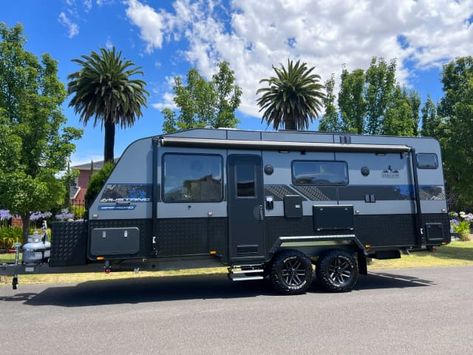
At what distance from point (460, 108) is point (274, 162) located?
481 inches

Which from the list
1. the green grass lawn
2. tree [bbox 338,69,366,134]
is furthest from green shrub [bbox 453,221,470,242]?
tree [bbox 338,69,366,134]

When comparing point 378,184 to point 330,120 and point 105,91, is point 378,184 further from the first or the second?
point 105,91

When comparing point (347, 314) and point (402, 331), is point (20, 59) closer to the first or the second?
point (347, 314)

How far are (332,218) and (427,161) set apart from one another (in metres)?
2.87

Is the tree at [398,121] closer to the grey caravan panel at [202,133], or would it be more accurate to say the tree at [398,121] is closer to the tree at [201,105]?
the tree at [201,105]

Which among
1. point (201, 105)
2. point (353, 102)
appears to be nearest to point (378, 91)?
point (353, 102)

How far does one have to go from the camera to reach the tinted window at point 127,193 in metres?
7.75

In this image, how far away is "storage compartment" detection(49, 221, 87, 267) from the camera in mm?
7609

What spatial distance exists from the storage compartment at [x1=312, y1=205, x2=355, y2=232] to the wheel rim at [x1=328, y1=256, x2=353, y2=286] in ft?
2.23

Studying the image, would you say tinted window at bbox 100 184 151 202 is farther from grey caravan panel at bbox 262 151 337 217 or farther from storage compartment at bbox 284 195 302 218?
storage compartment at bbox 284 195 302 218

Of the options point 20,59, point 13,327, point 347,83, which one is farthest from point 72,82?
point 13,327

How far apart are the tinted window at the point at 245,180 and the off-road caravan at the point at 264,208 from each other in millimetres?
21

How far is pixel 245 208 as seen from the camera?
838cm

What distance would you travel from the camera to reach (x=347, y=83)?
19.2 m
